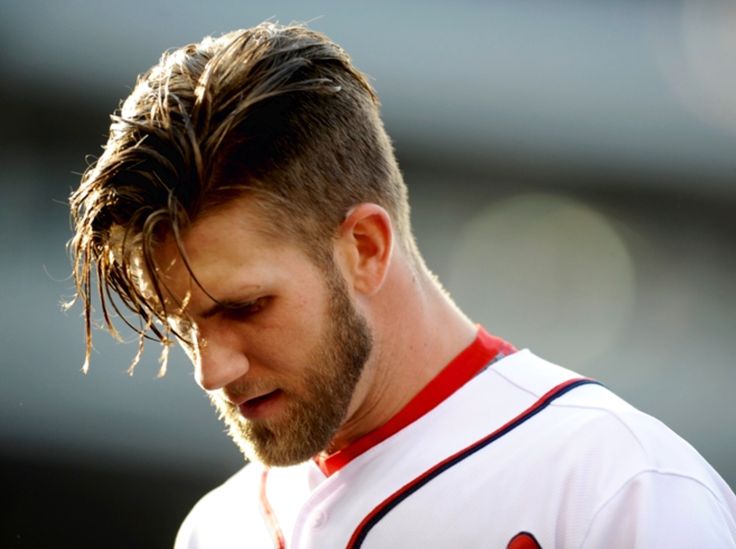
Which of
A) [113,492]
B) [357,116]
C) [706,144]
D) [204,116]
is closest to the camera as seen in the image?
[204,116]

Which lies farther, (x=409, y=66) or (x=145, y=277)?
(x=409, y=66)

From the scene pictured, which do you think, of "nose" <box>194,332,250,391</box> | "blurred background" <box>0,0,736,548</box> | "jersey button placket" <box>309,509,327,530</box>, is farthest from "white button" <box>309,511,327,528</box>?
"blurred background" <box>0,0,736,548</box>

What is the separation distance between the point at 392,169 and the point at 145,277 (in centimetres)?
45

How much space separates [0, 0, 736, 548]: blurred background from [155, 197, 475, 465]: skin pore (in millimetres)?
3510

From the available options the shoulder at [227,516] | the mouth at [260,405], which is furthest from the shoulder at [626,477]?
the shoulder at [227,516]

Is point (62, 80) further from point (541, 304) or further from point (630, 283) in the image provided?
point (630, 283)

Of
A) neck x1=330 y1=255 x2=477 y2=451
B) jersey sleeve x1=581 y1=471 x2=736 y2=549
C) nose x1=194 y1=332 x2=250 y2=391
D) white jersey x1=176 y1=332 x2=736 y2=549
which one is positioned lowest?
jersey sleeve x1=581 y1=471 x2=736 y2=549

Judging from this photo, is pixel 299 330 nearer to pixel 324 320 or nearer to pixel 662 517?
pixel 324 320

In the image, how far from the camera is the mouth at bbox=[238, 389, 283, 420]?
1.39m

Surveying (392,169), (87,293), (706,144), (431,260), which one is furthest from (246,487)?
(706,144)

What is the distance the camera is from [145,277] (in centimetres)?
134

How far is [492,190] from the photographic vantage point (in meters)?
4.99

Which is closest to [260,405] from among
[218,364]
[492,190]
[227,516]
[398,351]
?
[218,364]

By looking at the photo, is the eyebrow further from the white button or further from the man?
the white button
